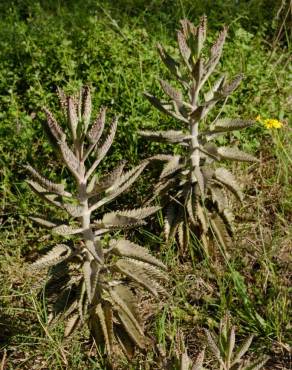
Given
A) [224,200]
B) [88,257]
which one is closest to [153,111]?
[224,200]

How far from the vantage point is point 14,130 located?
411 centimetres

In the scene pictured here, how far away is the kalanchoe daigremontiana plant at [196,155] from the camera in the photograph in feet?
10.1

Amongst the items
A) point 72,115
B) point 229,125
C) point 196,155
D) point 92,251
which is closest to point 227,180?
point 196,155

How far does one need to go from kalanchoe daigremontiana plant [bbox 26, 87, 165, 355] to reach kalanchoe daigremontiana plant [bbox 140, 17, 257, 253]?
1.68 ft

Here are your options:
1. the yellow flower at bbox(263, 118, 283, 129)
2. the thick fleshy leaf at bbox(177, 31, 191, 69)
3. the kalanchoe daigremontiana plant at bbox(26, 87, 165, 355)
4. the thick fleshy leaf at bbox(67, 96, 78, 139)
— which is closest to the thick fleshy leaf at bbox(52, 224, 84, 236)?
the kalanchoe daigremontiana plant at bbox(26, 87, 165, 355)

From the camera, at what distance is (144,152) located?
4.04 metres

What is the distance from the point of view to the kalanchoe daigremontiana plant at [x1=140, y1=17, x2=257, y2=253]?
3078 mm

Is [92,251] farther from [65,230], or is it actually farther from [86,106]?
[86,106]

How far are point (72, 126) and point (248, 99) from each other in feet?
6.86

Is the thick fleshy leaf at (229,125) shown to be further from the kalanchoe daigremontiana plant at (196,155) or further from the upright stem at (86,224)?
the upright stem at (86,224)

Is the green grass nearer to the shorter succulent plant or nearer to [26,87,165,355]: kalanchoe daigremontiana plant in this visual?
[26,87,165,355]: kalanchoe daigremontiana plant

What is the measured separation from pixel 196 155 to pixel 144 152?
0.81m

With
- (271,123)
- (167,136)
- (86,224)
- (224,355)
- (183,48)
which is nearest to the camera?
(224,355)

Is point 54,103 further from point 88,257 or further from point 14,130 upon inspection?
point 88,257
